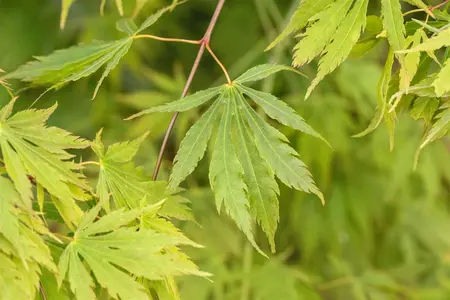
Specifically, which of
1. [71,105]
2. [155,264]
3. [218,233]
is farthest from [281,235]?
[155,264]

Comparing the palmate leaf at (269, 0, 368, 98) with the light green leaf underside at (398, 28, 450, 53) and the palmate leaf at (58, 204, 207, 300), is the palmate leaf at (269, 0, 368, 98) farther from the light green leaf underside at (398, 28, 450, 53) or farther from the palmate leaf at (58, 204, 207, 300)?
the palmate leaf at (58, 204, 207, 300)

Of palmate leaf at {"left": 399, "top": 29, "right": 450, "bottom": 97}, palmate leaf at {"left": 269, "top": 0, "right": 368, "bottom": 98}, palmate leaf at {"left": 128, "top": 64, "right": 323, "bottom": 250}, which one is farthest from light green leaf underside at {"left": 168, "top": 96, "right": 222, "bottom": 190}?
palmate leaf at {"left": 399, "top": 29, "right": 450, "bottom": 97}

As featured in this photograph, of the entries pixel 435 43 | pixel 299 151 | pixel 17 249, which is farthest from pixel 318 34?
pixel 299 151

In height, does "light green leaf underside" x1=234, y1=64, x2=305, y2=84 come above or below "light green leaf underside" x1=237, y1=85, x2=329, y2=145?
above

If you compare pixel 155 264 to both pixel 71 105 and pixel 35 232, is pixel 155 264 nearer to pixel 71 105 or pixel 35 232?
pixel 35 232

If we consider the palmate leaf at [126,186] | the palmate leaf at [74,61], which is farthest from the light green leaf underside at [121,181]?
the palmate leaf at [74,61]

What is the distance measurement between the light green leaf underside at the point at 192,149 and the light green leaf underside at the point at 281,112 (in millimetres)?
44

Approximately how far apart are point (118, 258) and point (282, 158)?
19 centimetres

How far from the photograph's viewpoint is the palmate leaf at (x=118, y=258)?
1.82 ft

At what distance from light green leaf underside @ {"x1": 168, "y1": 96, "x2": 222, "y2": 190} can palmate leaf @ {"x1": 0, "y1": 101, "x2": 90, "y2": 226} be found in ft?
0.30

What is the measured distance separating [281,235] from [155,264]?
48.0 inches

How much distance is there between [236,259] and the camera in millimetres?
1485

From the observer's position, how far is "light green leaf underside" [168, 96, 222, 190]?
634 mm

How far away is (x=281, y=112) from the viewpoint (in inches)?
26.1
